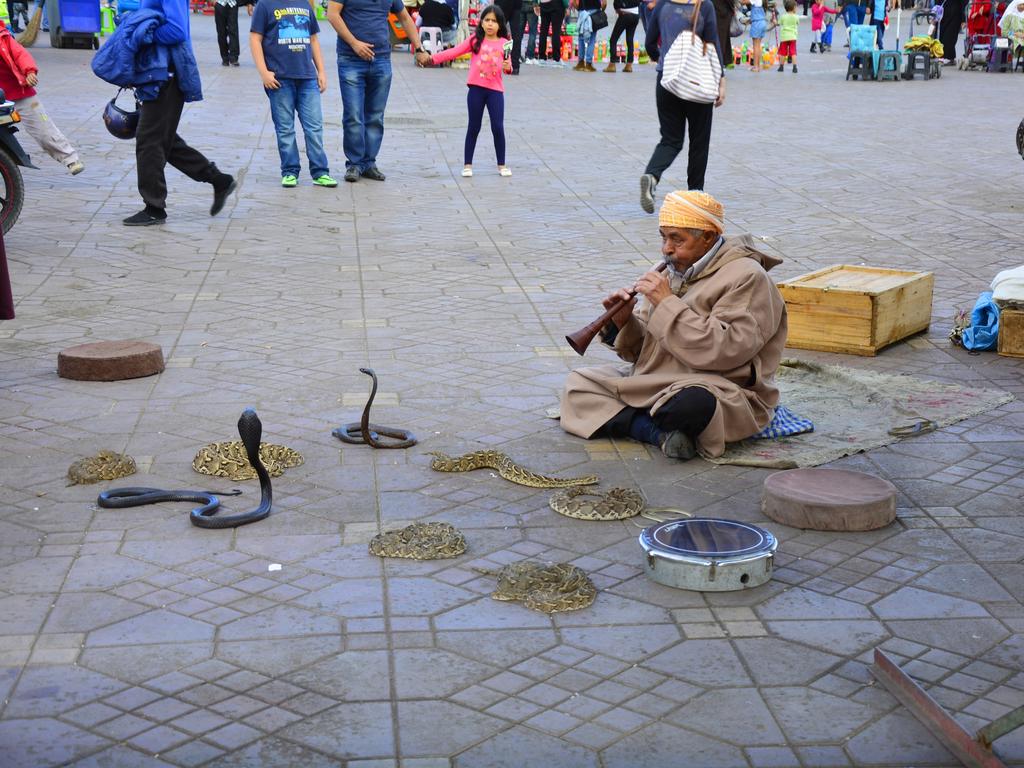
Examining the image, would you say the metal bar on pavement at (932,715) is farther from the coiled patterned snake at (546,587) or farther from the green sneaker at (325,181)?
the green sneaker at (325,181)

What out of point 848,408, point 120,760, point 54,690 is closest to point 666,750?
point 120,760

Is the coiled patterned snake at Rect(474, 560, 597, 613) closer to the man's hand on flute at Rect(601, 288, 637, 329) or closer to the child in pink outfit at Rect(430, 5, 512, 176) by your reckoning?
the man's hand on flute at Rect(601, 288, 637, 329)

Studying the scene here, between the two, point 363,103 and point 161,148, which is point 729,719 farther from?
point 363,103

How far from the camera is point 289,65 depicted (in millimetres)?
10695

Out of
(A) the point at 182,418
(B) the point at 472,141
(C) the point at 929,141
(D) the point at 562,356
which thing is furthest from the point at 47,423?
(C) the point at 929,141

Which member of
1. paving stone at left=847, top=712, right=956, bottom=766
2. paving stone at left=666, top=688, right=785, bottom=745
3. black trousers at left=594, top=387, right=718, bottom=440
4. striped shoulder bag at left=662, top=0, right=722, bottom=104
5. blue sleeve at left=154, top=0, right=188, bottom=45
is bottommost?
paving stone at left=666, top=688, right=785, bottom=745

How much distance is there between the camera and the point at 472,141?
11.6 m

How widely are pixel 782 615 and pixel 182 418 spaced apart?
2724 millimetres

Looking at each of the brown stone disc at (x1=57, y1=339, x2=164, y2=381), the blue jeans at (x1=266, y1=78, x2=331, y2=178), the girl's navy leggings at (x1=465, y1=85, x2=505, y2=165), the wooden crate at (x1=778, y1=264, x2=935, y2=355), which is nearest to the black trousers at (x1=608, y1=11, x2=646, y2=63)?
the girl's navy leggings at (x1=465, y1=85, x2=505, y2=165)

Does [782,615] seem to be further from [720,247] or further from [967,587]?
[720,247]

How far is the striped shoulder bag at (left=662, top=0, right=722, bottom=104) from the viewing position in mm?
9398

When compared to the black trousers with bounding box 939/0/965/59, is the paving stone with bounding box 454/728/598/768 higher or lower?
lower

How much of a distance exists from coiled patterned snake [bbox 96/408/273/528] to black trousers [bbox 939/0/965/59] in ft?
71.5

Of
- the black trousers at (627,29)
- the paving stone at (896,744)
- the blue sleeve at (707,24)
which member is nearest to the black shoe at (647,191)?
the blue sleeve at (707,24)
